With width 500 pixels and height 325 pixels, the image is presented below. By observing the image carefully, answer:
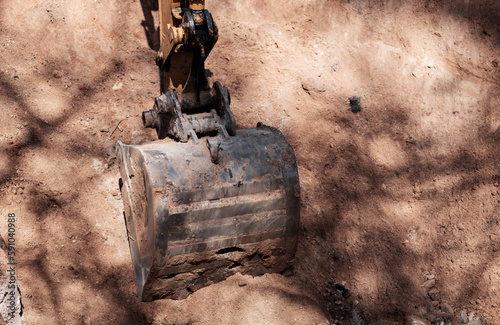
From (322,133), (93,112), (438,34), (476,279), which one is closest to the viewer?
(476,279)

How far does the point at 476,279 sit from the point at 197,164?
2.19 m

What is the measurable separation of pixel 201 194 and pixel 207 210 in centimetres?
10

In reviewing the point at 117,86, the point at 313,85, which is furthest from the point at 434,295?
the point at 117,86

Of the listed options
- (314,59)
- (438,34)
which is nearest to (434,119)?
(438,34)

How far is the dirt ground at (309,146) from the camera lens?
2.99m

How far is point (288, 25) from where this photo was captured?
15.0 ft

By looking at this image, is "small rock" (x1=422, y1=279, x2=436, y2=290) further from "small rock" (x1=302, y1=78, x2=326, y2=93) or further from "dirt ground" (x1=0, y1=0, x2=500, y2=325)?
"small rock" (x1=302, y1=78, x2=326, y2=93)

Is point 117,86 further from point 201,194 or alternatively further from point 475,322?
point 475,322

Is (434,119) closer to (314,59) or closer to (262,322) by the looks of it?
(314,59)

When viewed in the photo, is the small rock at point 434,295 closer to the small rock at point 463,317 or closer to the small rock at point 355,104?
the small rock at point 463,317

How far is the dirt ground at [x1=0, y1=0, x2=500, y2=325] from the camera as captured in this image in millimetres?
2990

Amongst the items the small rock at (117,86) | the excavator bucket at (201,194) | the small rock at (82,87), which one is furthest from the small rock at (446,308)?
the small rock at (82,87)

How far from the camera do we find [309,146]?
12.7 feet

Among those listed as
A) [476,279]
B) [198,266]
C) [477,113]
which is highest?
[477,113]
